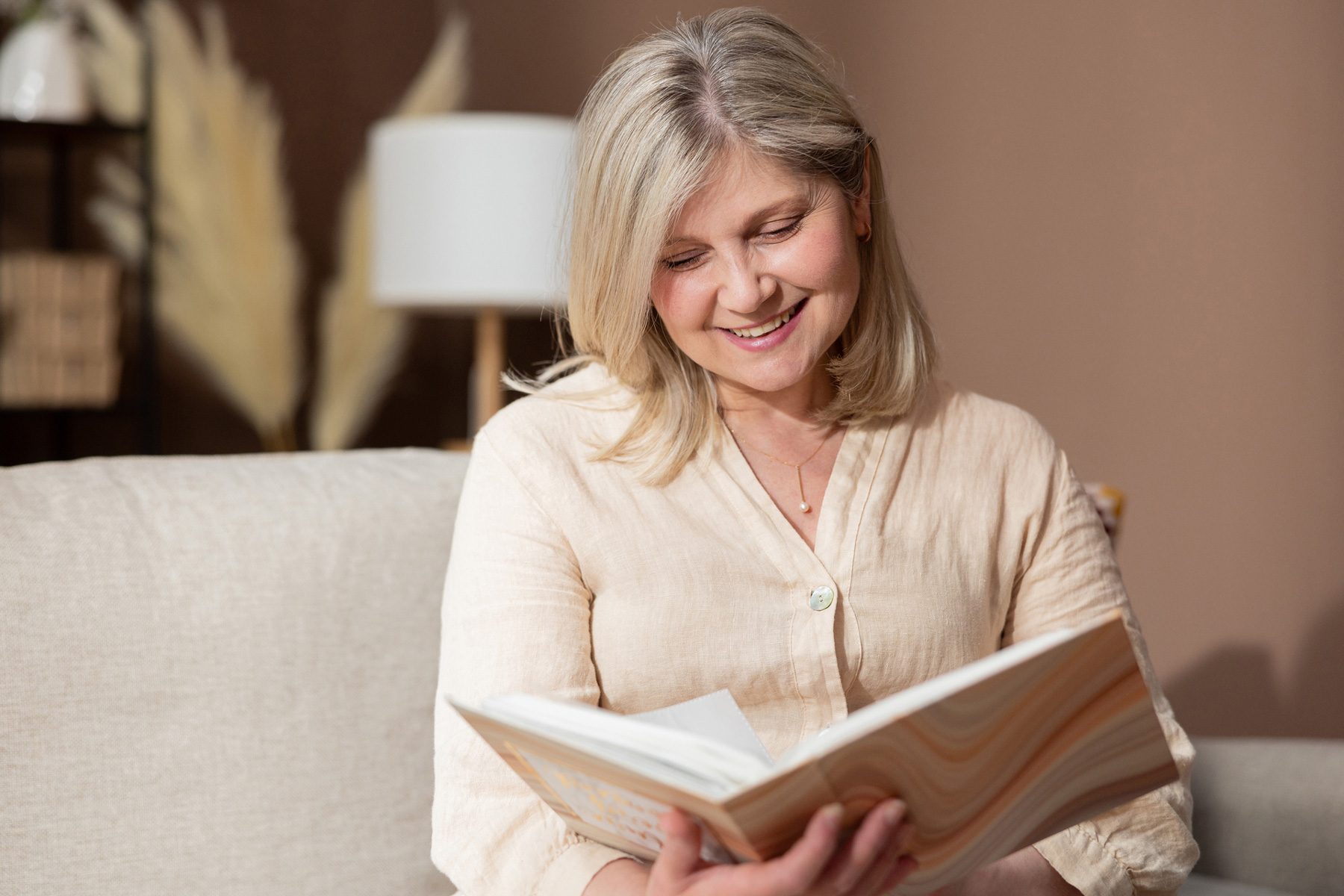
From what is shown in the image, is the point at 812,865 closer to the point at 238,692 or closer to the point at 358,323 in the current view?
the point at 238,692

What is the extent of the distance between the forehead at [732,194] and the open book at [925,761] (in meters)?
0.50

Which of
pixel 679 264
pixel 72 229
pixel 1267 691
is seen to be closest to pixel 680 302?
pixel 679 264

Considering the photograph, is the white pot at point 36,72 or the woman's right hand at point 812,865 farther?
the white pot at point 36,72

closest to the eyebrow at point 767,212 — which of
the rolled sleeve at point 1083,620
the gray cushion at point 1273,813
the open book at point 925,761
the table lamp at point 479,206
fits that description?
the rolled sleeve at point 1083,620

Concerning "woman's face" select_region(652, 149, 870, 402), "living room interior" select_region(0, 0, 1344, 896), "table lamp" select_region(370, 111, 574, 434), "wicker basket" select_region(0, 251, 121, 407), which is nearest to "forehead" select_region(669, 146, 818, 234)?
"woman's face" select_region(652, 149, 870, 402)

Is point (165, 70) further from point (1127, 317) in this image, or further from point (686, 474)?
point (686, 474)

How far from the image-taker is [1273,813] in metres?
1.59

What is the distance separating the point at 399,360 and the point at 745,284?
2.92 m

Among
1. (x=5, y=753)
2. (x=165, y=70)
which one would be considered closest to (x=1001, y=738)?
Result: (x=5, y=753)

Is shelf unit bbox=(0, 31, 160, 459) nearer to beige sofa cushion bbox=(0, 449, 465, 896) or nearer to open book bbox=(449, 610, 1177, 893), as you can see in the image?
beige sofa cushion bbox=(0, 449, 465, 896)

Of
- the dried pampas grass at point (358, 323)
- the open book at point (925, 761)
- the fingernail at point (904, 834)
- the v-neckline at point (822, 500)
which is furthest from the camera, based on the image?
the dried pampas grass at point (358, 323)

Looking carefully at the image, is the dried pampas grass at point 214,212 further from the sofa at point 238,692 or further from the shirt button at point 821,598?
the shirt button at point 821,598

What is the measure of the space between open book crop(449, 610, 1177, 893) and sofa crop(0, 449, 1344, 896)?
57 centimetres

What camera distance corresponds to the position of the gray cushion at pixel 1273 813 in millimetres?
1542
